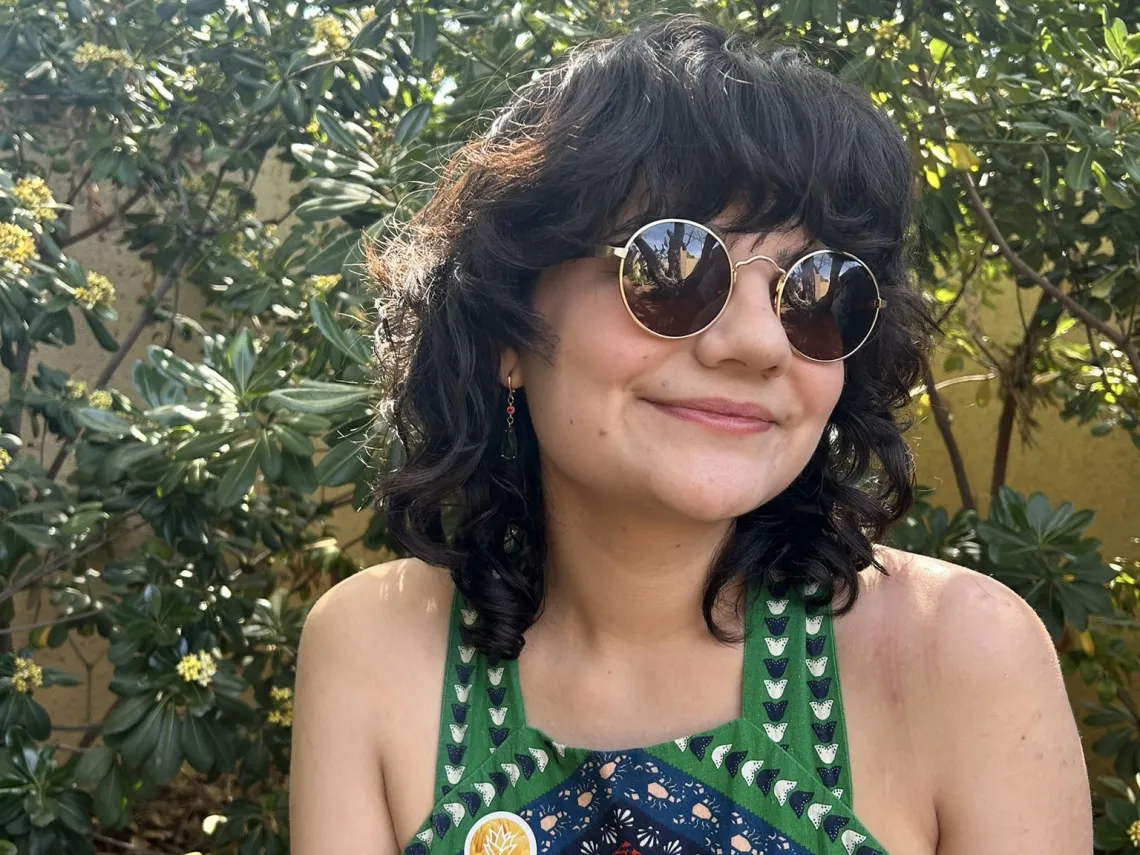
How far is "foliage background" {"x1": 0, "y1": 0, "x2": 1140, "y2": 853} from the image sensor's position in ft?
6.74

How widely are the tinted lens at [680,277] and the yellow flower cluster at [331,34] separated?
59.8 inches

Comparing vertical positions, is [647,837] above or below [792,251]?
below

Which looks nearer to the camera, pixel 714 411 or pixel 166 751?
pixel 714 411

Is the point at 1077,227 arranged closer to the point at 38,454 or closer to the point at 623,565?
the point at 623,565

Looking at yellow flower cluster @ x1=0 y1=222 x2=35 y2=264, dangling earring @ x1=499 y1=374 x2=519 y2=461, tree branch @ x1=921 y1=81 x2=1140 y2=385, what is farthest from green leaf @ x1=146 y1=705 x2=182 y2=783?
tree branch @ x1=921 y1=81 x2=1140 y2=385

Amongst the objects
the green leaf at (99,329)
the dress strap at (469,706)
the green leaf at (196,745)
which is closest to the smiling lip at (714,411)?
the dress strap at (469,706)

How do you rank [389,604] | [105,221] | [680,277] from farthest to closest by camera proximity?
[105,221] < [389,604] < [680,277]

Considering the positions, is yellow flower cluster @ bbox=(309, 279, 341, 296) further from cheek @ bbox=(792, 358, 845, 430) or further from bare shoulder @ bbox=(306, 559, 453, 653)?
cheek @ bbox=(792, 358, 845, 430)

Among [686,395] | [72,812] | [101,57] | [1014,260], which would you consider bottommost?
[72,812]

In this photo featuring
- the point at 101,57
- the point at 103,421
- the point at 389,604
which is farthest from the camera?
the point at 101,57

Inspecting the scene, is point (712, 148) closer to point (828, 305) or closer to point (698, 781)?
point (828, 305)

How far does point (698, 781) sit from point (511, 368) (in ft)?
1.89

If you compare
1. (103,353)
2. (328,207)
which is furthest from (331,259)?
(103,353)

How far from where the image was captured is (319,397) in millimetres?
1866
